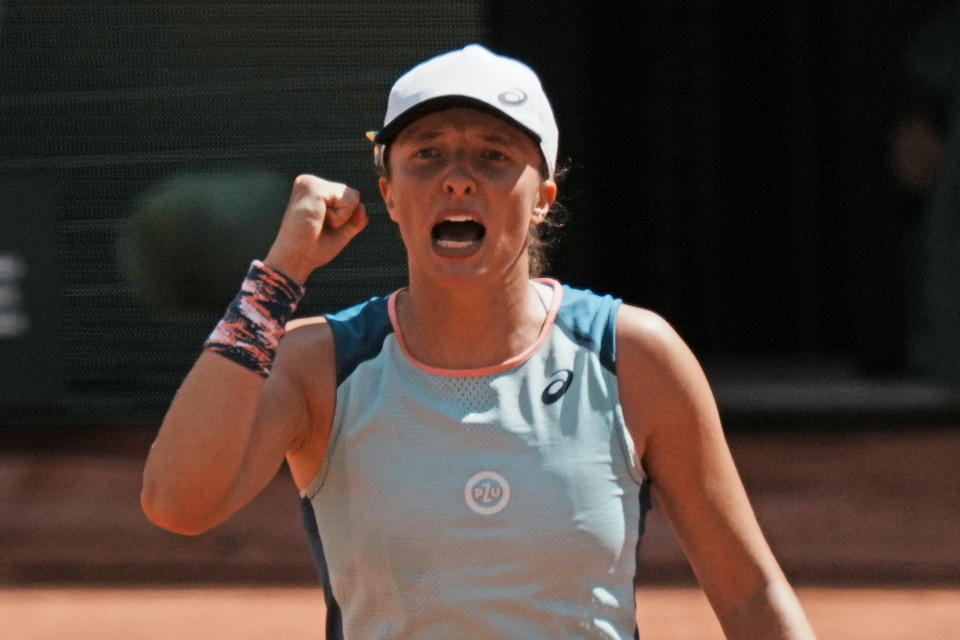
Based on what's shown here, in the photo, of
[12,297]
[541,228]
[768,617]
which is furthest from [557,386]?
[12,297]

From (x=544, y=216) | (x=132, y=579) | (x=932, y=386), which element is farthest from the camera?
(x=932, y=386)

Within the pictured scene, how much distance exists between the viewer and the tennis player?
7.31ft

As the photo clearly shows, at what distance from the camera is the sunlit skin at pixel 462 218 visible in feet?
7.65

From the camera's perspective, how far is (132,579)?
591 cm

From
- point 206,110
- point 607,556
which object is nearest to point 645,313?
point 607,556

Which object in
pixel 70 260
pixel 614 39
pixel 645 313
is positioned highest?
pixel 645 313

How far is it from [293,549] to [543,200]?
155 inches

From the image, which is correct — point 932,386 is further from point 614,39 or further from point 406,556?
point 406,556

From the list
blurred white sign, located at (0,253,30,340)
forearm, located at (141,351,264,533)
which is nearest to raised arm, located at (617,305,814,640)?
forearm, located at (141,351,264,533)

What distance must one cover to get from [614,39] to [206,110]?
3207 millimetres

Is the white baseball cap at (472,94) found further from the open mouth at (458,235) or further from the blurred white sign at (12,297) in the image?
the blurred white sign at (12,297)

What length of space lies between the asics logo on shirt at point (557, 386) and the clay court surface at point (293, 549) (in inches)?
109

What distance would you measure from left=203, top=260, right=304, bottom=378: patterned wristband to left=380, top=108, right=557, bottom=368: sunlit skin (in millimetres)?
199

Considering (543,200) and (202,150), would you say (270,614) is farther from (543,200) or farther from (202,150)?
(543,200)
